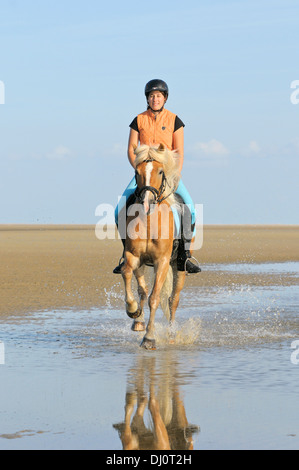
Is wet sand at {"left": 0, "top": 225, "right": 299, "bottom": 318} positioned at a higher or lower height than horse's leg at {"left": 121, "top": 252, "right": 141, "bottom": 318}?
higher

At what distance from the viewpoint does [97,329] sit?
13.0 metres

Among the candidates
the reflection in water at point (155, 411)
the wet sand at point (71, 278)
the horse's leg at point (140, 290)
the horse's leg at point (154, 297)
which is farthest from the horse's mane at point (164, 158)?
the wet sand at point (71, 278)

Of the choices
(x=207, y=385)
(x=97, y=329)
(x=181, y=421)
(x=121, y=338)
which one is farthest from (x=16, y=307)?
(x=181, y=421)

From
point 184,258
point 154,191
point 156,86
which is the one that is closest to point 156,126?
point 156,86

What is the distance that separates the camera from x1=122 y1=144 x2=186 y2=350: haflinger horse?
1048cm

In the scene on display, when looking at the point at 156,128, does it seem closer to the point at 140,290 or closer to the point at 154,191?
the point at 154,191

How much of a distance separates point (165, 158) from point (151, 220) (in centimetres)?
79

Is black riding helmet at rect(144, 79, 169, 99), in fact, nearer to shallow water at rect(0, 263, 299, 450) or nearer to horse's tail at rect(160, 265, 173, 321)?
horse's tail at rect(160, 265, 173, 321)

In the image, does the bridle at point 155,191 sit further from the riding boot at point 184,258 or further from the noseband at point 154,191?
the riding boot at point 184,258

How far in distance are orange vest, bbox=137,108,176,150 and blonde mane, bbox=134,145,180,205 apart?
55 cm

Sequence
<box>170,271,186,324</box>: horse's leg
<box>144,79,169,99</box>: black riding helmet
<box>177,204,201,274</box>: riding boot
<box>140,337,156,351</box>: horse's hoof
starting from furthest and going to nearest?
<box>170,271,186,324</box>: horse's leg < <box>177,204,201,274</box>: riding boot < <box>144,79,169,99</box>: black riding helmet < <box>140,337,156,351</box>: horse's hoof

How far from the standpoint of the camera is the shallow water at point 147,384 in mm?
6312

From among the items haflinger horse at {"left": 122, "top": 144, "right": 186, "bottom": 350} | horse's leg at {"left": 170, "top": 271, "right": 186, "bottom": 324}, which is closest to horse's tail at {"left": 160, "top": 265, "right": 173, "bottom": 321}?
horse's leg at {"left": 170, "top": 271, "right": 186, "bottom": 324}

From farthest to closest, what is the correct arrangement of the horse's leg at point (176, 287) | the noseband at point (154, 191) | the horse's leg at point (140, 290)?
the horse's leg at point (176, 287) → the horse's leg at point (140, 290) → the noseband at point (154, 191)
